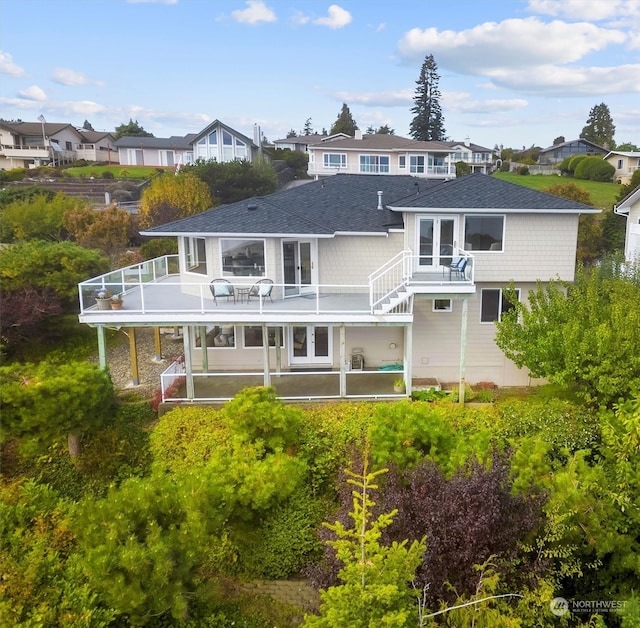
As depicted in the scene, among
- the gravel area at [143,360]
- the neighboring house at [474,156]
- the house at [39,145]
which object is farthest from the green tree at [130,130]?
the gravel area at [143,360]

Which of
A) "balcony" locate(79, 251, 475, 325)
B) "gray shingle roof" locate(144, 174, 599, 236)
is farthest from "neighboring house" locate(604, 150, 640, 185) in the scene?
"balcony" locate(79, 251, 475, 325)

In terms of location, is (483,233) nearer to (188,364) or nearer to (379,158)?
(188,364)

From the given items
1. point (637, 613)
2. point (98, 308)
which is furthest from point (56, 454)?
point (637, 613)

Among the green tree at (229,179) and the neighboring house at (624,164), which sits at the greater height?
the neighboring house at (624,164)

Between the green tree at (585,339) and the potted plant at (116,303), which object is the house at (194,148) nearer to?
the potted plant at (116,303)

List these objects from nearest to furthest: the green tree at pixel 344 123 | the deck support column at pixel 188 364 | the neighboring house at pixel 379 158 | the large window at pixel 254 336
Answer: the deck support column at pixel 188 364, the large window at pixel 254 336, the neighboring house at pixel 379 158, the green tree at pixel 344 123

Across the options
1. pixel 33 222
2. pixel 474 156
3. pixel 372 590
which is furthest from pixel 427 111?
pixel 372 590
